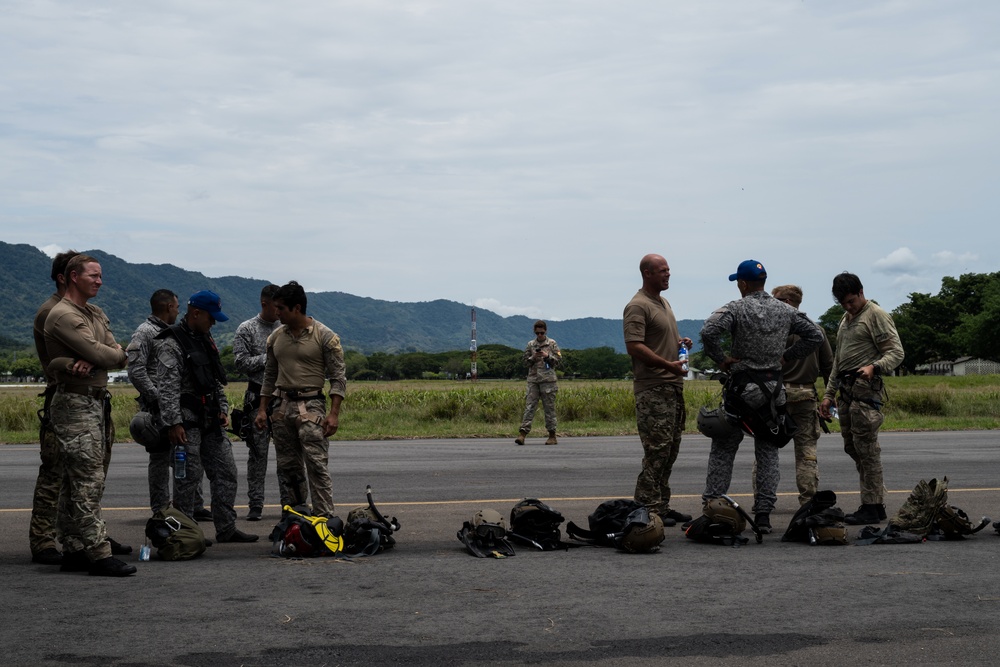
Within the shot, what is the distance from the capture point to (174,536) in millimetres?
7527

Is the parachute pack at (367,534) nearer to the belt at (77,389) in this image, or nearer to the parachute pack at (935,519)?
the belt at (77,389)

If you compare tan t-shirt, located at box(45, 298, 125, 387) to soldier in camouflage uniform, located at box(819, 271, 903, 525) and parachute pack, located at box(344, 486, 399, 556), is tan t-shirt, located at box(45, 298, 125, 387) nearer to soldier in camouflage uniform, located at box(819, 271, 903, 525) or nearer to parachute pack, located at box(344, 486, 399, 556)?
parachute pack, located at box(344, 486, 399, 556)

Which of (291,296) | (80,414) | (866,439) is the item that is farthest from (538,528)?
(80,414)

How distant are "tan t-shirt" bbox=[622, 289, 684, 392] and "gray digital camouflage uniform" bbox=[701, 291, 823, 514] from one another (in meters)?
0.42

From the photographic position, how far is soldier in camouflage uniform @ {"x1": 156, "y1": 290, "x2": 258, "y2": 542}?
26.9 ft

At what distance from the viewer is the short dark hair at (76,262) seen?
276 inches

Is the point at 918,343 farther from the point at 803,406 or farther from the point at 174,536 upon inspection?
the point at 174,536

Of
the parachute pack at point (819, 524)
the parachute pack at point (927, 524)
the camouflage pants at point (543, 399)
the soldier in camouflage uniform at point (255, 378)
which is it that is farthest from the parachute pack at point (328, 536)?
the camouflage pants at point (543, 399)

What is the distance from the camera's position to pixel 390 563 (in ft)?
24.2

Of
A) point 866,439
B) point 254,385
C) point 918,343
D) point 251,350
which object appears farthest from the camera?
point 918,343

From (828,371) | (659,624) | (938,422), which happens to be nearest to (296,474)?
(659,624)

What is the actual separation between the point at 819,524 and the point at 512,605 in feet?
10.1

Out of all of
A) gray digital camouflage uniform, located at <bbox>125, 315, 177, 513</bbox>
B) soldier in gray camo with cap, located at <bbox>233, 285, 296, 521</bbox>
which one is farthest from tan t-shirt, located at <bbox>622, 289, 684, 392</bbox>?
gray digital camouflage uniform, located at <bbox>125, 315, 177, 513</bbox>

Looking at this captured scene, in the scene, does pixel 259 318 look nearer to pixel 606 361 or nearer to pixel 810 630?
pixel 810 630
